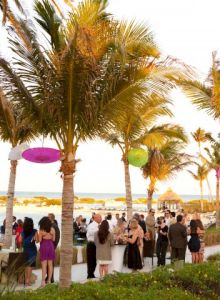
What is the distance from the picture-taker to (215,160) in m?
31.1

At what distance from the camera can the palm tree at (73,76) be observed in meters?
8.16

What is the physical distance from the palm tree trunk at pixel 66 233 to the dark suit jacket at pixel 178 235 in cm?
551

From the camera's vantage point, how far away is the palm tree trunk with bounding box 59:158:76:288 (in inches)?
317

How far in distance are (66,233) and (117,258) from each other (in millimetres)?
5003

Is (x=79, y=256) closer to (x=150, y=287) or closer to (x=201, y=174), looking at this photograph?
(x=150, y=287)

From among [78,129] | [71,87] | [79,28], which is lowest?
[78,129]

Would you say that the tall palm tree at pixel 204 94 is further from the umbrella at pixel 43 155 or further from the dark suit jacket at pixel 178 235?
the umbrella at pixel 43 155

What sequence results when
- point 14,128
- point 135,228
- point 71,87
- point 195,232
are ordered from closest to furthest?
point 71,87 < point 135,228 < point 195,232 < point 14,128

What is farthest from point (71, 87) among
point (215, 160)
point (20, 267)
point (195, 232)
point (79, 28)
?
point (215, 160)

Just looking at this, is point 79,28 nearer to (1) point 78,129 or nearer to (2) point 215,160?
(1) point 78,129

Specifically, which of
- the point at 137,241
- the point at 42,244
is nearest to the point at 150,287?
the point at 42,244

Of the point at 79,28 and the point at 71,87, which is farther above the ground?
the point at 79,28

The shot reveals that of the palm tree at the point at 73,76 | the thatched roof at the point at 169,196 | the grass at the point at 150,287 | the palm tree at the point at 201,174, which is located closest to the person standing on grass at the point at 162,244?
the grass at the point at 150,287

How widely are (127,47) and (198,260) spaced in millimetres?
7814
